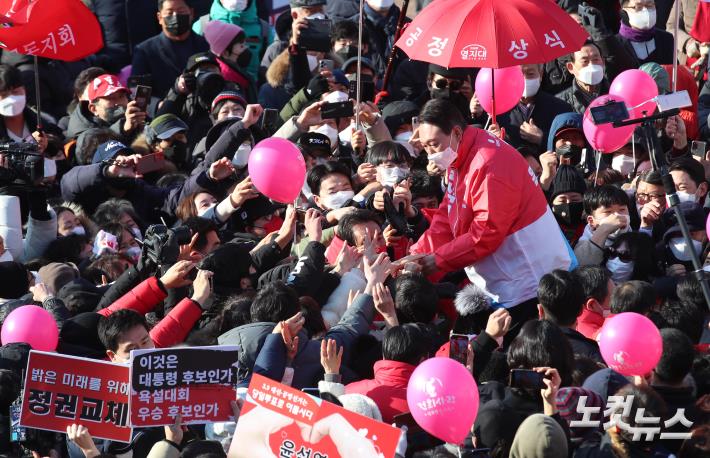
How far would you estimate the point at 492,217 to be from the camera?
7859 mm

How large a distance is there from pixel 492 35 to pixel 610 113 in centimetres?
215

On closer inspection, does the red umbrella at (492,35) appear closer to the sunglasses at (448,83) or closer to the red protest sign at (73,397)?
the sunglasses at (448,83)

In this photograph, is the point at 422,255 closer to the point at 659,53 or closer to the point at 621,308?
the point at 621,308

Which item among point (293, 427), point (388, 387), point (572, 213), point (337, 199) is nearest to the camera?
point (293, 427)

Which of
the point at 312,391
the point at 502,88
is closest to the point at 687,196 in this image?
the point at 502,88

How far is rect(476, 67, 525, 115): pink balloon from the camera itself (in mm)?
10102

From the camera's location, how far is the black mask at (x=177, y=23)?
12.9m

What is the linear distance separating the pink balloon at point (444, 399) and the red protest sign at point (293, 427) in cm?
44

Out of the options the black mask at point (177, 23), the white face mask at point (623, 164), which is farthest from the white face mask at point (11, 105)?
the white face mask at point (623, 164)

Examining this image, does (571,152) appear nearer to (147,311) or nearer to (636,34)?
(636,34)

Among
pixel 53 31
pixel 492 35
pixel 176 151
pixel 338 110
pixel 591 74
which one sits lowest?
pixel 176 151

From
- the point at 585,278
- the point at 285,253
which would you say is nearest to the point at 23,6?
the point at 285,253

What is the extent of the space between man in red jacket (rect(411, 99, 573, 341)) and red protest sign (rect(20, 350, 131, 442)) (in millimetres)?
2324

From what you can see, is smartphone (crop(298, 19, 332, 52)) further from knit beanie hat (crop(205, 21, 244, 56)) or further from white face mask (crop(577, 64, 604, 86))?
white face mask (crop(577, 64, 604, 86))
